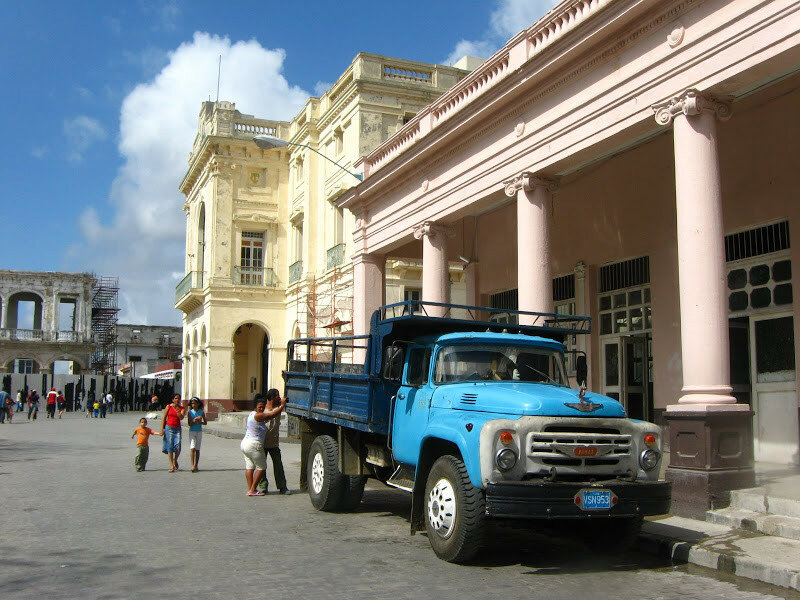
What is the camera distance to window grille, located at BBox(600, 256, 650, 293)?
53.5 ft

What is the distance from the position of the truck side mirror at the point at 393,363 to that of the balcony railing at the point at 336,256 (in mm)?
21383

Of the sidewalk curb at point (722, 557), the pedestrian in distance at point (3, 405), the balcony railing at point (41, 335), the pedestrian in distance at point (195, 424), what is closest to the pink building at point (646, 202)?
the sidewalk curb at point (722, 557)

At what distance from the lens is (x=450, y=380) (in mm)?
8812

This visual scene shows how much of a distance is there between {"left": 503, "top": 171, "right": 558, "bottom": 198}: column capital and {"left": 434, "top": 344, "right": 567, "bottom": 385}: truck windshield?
5679mm

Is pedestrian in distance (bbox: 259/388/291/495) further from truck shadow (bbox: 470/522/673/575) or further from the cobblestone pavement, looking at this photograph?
truck shadow (bbox: 470/522/673/575)

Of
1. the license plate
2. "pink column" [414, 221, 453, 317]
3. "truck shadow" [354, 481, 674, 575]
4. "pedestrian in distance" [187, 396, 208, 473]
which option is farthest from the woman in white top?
the license plate

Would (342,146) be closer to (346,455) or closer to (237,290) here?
(237,290)

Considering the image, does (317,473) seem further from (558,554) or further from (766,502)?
(766,502)

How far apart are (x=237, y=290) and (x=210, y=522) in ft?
93.9

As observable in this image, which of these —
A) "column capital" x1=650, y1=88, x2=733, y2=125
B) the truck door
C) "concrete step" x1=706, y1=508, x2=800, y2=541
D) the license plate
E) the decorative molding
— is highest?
the decorative molding

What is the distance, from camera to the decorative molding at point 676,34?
1087 cm

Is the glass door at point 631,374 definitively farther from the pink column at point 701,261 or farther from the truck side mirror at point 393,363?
the truck side mirror at point 393,363

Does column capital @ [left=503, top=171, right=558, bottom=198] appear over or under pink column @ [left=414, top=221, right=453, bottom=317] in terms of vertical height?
over

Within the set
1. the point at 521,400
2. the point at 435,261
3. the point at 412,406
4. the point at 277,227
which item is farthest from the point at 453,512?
the point at 277,227
